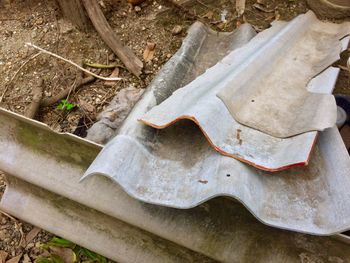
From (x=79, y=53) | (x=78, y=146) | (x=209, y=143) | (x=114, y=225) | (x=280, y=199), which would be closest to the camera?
(x=280, y=199)

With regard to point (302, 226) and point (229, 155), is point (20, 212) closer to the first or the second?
point (229, 155)

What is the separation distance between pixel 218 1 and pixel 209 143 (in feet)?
9.11

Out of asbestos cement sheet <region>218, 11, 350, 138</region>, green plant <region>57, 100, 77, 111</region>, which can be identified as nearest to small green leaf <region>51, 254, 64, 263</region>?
green plant <region>57, 100, 77, 111</region>

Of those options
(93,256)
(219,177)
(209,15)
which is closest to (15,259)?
(93,256)

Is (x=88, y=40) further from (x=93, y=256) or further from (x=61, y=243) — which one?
(x=93, y=256)

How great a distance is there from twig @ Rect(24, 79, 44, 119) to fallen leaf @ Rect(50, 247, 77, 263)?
1218 millimetres

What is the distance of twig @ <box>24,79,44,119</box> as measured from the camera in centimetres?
328

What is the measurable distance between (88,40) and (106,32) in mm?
283

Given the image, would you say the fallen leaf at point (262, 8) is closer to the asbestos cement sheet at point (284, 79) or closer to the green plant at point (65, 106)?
the asbestos cement sheet at point (284, 79)

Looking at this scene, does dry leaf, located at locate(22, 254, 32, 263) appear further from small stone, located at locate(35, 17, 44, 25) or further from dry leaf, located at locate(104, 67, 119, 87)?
small stone, located at locate(35, 17, 44, 25)

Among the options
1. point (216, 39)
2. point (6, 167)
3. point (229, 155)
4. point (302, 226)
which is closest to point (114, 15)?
point (216, 39)

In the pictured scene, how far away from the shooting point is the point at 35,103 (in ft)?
11.0

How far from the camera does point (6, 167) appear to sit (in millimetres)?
2441

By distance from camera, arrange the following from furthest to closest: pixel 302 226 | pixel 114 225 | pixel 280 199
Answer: pixel 114 225 < pixel 280 199 < pixel 302 226
